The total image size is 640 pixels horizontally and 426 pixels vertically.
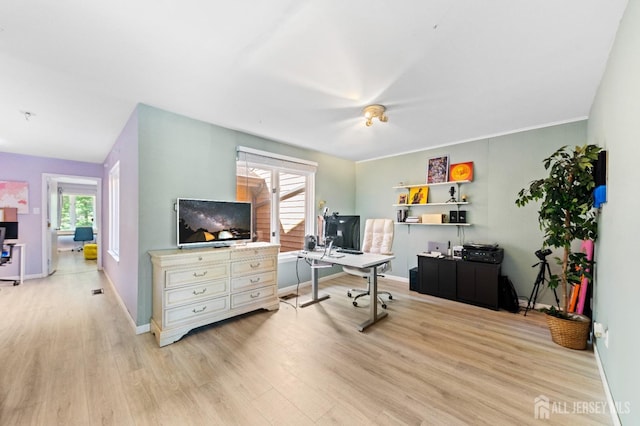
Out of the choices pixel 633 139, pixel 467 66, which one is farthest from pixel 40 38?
pixel 633 139

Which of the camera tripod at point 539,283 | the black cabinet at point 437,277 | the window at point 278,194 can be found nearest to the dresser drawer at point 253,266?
the window at point 278,194

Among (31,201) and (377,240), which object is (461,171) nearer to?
(377,240)

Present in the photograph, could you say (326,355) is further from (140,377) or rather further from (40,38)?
(40,38)

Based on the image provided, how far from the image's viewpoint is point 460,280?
146 inches

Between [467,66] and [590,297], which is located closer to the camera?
[467,66]

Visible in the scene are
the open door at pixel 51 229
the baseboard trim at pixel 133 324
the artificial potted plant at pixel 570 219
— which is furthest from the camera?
the open door at pixel 51 229

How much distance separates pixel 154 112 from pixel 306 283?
3.30 metres

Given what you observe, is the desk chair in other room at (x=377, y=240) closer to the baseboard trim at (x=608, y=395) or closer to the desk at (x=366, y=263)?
the desk at (x=366, y=263)

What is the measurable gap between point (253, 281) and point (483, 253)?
10.3 feet

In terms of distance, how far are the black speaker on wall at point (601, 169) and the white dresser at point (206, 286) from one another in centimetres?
321

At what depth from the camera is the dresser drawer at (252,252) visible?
9.84 feet

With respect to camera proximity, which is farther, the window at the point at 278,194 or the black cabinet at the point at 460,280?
the window at the point at 278,194

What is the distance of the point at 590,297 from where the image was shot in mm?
2662

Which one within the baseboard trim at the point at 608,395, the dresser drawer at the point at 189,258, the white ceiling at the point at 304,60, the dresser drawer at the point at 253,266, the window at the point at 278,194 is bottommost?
the baseboard trim at the point at 608,395
